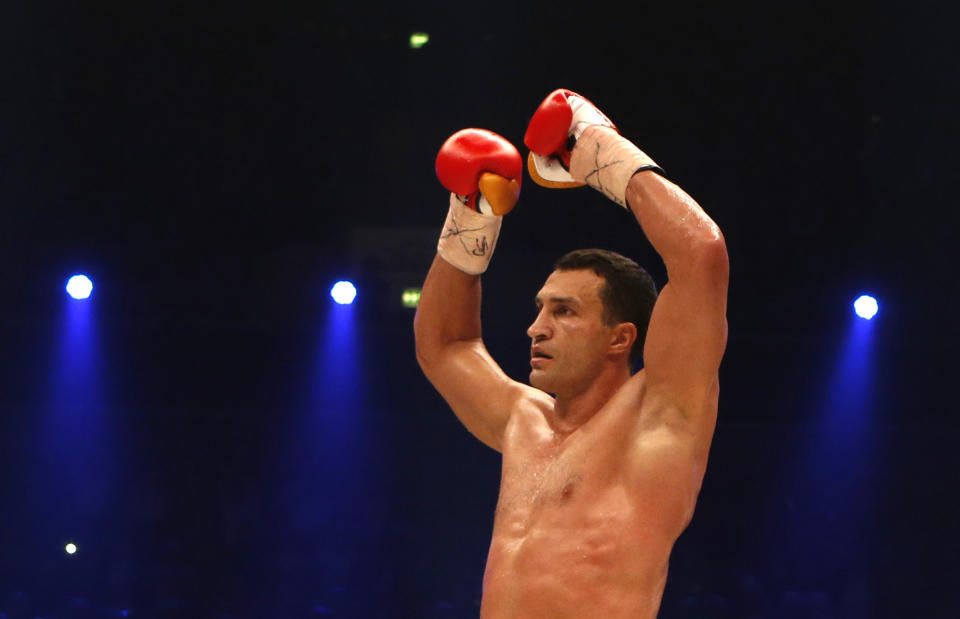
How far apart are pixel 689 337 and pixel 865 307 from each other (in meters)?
2.81

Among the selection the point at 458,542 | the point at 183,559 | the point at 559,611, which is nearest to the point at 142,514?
the point at 183,559

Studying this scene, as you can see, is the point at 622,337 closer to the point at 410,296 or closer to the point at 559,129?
the point at 559,129

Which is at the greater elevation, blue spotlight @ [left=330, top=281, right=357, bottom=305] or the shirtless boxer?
blue spotlight @ [left=330, top=281, right=357, bottom=305]

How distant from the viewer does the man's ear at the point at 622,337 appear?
160 centimetres

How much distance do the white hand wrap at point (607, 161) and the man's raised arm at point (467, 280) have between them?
0.19 meters

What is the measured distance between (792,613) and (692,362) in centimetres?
300

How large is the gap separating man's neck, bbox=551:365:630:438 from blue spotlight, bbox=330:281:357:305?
8.48ft

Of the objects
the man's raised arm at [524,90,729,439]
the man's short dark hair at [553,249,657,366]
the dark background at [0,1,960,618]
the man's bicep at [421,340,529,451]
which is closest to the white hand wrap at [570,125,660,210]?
the man's raised arm at [524,90,729,439]

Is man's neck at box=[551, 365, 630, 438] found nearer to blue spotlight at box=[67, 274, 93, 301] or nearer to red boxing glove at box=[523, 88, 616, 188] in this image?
red boxing glove at box=[523, 88, 616, 188]

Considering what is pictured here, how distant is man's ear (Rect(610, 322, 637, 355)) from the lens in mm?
1601

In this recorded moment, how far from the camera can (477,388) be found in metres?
1.77

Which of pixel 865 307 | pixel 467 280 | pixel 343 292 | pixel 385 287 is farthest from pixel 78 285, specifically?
pixel 865 307

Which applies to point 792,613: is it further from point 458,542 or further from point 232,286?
point 232,286

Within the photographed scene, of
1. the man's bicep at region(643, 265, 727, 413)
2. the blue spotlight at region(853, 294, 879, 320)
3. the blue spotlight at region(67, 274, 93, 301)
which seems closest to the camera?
the man's bicep at region(643, 265, 727, 413)
